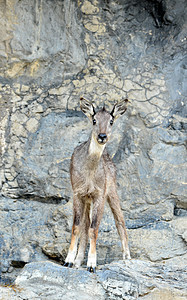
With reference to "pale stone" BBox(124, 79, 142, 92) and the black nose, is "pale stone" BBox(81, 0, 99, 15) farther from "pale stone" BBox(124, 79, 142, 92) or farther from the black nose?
the black nose

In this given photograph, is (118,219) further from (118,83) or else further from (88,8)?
(88,8)

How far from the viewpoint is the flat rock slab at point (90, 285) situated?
5828mm

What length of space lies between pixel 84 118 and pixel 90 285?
4.17 metres

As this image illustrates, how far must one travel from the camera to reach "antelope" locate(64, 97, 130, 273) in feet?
23.3

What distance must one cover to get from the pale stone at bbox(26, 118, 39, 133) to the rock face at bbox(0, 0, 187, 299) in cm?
2

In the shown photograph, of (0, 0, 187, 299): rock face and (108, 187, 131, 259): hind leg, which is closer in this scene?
(108, 187, 131, 259): hind leg

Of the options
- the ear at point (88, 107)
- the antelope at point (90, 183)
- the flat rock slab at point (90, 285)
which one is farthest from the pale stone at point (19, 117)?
the flat rock slab at point (90, 285)

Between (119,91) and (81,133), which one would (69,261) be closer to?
(81,133)

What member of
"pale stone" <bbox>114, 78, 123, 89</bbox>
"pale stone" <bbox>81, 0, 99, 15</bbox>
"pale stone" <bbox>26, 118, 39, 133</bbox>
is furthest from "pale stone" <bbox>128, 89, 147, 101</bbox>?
"pale stone" <bbox>26, 118, 39, 133</bbox>

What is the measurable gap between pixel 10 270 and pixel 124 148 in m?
3.22

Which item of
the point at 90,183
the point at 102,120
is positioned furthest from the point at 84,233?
the point at 102,120

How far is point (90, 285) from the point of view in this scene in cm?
600

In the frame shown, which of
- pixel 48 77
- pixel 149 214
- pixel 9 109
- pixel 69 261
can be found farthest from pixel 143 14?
pixel 69 261

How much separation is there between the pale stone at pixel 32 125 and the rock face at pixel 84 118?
2 cm
